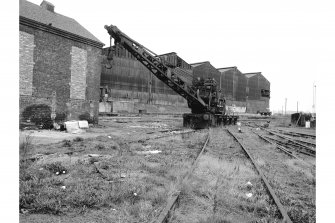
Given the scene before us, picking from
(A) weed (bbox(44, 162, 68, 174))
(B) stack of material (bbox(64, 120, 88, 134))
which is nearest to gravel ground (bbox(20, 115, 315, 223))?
(A) weed (bbox(44, 162, 68, 174))

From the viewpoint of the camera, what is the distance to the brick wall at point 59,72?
12.0 meters

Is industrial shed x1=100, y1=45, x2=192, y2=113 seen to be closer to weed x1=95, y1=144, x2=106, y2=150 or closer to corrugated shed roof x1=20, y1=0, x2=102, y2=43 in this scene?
corrugated shed roof x1=20, y1=0, x2=102, y2=43

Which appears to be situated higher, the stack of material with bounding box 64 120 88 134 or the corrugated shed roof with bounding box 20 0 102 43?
the corrugated shed roof with bounding box 20 0 102 43

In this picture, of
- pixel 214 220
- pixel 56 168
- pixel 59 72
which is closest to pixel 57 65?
pixel 59 72

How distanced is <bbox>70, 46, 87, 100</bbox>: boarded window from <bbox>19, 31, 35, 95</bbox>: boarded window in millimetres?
2303

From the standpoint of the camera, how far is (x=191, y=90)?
1770 cm

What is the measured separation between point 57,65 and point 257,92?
49555 mm

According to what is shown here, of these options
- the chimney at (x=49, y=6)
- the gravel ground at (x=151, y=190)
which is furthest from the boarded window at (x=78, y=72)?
the gravel ground at (x=151, y=190)

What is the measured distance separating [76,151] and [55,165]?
6.96 feet

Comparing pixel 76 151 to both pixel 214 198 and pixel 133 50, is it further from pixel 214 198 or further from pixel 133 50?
pixel 133 50

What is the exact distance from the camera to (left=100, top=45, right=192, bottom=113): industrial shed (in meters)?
31.7

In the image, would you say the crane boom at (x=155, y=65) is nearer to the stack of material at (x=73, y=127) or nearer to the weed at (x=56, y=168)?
the stack of material at (x=73, y=127)

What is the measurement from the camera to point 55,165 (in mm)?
5031

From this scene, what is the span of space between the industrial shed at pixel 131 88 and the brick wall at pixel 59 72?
15722 millimetres
